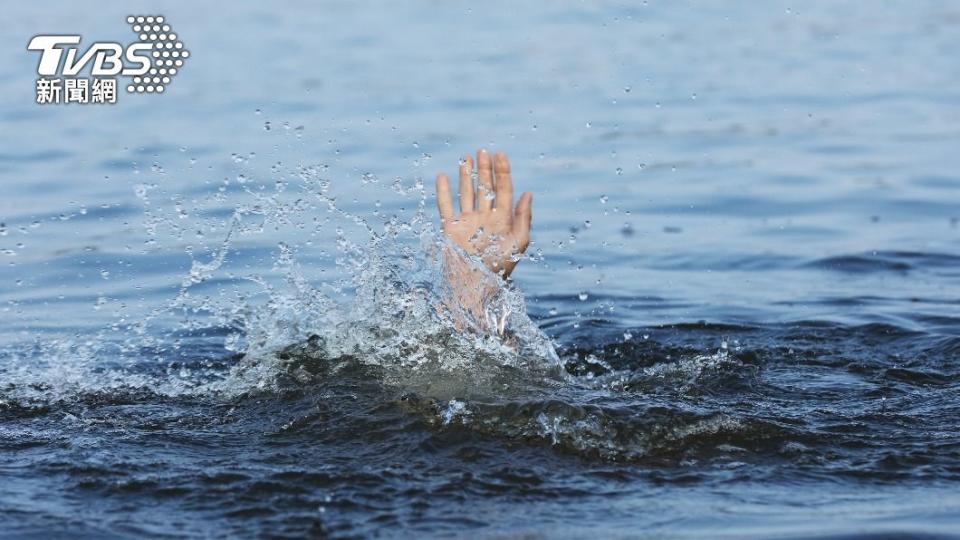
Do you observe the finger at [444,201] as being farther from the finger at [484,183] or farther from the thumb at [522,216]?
the thumb at [522,216]

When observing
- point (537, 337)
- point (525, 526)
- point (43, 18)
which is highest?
→ point (43, 18)

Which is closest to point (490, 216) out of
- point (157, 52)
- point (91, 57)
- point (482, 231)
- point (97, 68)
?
point (482, 231)

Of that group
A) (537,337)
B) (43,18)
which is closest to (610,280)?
(537,337)

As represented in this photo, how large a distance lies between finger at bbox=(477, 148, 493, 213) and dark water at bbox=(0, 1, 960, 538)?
1.52ft

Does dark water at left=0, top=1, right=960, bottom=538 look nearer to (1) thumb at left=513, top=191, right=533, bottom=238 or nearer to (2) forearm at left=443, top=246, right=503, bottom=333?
(2) forearm at left=443, top=246, right=503, bottom=333

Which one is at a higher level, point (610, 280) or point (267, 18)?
point (267, 18)

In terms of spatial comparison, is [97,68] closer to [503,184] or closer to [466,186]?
[466,186]

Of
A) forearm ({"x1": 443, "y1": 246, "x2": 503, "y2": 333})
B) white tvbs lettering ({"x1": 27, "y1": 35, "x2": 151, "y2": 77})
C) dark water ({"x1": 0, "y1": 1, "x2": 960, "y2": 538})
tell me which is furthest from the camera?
white tvbs lettering ({"x1": 27, "y1": 35, "x2": 151, "y2": 77})

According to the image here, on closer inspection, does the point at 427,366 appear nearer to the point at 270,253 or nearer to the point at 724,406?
the point at 724,406

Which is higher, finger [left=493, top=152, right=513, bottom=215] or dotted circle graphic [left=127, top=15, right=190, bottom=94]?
dotted circle graphic [left=127, top=15, right=190, bottom=94]

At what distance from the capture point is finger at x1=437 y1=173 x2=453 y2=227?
21.6 feet

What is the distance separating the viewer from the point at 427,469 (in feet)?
15.7

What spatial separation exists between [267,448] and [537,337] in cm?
165

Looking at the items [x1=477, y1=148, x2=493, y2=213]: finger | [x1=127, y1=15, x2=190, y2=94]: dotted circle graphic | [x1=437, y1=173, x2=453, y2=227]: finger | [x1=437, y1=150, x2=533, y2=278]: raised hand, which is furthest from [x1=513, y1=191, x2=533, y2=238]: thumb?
[x1=127, y1=15, x2=190, y2=94]: dotted circle graphic
